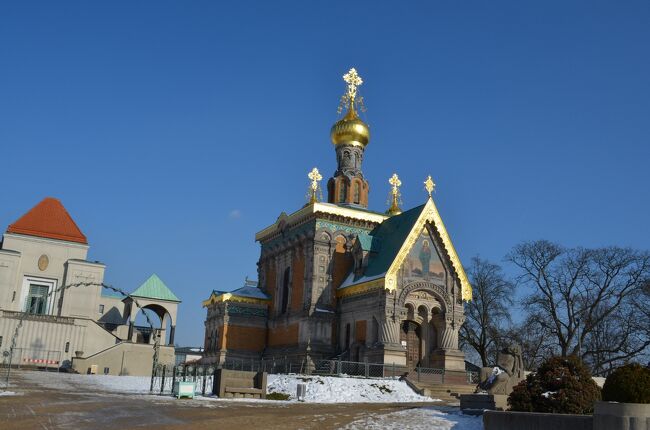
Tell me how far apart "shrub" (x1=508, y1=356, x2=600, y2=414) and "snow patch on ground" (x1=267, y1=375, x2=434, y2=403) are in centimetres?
1065

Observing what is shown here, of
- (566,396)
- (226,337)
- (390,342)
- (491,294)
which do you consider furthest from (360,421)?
(491,294)

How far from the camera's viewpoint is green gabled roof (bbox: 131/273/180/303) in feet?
172

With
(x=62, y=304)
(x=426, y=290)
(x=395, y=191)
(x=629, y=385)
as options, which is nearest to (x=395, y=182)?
(x=395, y=191)

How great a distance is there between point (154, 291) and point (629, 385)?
45611mm

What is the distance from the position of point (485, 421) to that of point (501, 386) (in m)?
4.94

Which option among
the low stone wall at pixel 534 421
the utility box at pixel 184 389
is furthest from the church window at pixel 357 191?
the low stone wall at pixel 534 421

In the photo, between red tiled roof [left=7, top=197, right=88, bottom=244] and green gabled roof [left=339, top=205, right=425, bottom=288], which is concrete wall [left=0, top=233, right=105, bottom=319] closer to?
red tiled roof [left=7, top=197, right=88, bottom=244]

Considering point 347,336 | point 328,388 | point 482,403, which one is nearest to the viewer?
point 482,403

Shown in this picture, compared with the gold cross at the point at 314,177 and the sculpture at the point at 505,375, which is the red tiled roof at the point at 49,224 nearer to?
the gold cross at the point at 314,177

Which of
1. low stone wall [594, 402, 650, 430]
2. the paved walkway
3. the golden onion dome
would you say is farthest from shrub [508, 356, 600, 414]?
the golden onion dome

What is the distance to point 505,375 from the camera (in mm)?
20219

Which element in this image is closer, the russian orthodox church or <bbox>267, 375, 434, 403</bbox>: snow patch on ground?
<bbox>267, 375, 434, 403</bbox>: snow patch on ground

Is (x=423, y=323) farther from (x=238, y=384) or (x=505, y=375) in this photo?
(x=505, y=375)

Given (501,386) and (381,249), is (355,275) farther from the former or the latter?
(501,386)
